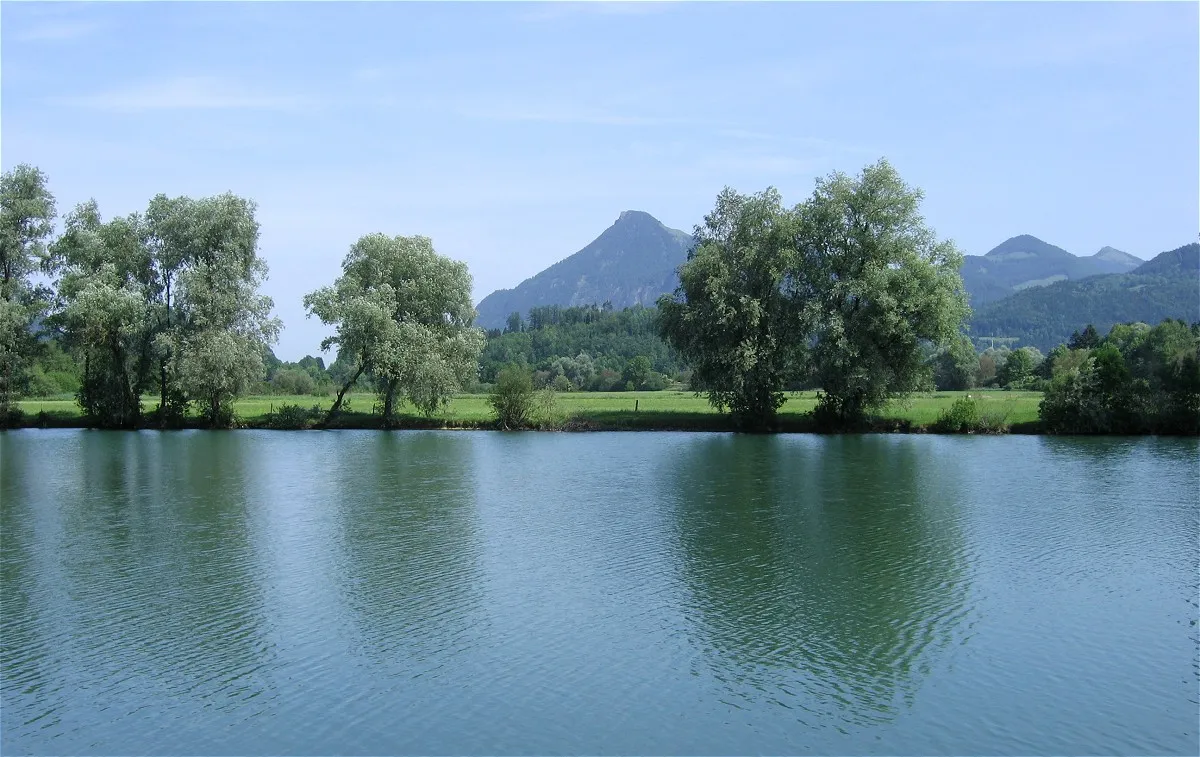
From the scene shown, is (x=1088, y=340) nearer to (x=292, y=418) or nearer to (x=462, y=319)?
(x=462, y=319)

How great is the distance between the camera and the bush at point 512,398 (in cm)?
6166

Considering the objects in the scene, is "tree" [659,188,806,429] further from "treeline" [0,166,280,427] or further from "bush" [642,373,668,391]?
"bush" [642,373,668,391]

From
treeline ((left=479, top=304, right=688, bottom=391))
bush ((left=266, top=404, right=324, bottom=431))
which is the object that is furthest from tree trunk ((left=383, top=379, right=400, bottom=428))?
treeline ((left=479, top=304, right=688, bottom=391))

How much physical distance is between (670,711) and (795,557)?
32.1 ft

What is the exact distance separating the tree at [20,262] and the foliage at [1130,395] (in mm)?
63026

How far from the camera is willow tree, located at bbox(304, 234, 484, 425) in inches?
2340

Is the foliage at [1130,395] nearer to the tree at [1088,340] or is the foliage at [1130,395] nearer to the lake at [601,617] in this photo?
the lake at [601,617]

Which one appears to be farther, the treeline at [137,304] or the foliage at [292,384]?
the foliage at [292,384]

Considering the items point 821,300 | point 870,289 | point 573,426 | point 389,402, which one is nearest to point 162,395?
point 389,402

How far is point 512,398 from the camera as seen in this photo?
203 feet

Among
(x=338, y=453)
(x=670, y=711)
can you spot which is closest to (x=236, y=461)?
(x=338, y=453)

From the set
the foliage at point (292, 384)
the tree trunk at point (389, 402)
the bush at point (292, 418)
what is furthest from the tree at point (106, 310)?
the foliage at point (292, 384)

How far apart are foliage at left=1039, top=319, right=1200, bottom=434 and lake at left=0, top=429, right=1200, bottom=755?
2026cm

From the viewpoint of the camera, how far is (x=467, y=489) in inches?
1326
